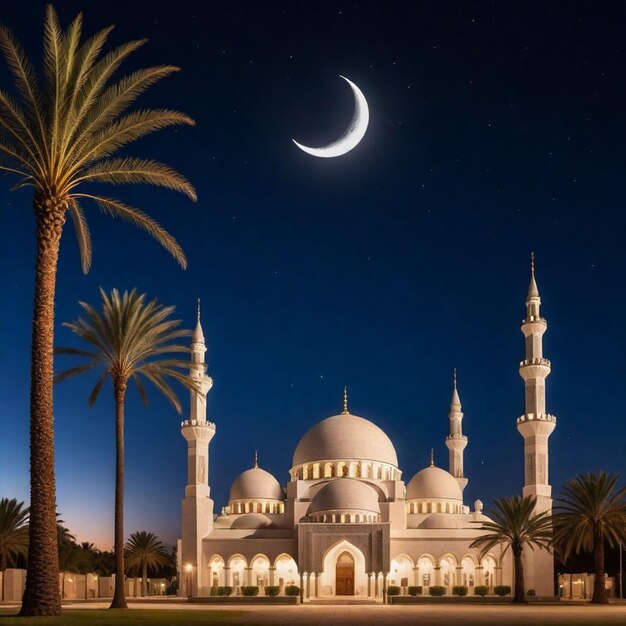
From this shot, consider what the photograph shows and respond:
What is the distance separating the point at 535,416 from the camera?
55.4 meters

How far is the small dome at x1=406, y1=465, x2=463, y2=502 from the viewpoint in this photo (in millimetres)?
65062

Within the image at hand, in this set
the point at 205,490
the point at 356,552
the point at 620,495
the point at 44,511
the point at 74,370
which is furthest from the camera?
the point at 205,490

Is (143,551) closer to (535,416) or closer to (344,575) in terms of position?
(344,575)

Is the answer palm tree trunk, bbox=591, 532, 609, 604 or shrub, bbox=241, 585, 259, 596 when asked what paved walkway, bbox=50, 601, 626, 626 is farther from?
shrub, bbox=241, 585, 259, 596

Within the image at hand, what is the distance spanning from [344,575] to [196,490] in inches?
404

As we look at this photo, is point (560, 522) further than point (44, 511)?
Yes

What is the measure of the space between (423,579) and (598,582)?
44.2 ft

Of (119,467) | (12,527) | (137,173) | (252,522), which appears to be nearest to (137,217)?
(137,173)

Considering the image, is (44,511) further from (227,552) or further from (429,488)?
(429,488)

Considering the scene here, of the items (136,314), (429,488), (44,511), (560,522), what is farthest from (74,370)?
(429,488)

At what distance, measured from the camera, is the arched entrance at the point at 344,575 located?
183 ft

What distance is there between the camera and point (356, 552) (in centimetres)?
5556

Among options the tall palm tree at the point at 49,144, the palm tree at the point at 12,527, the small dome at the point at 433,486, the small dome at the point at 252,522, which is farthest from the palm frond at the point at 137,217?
the small dome at the point at 433,486

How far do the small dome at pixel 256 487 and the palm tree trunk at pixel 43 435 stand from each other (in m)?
43.8
